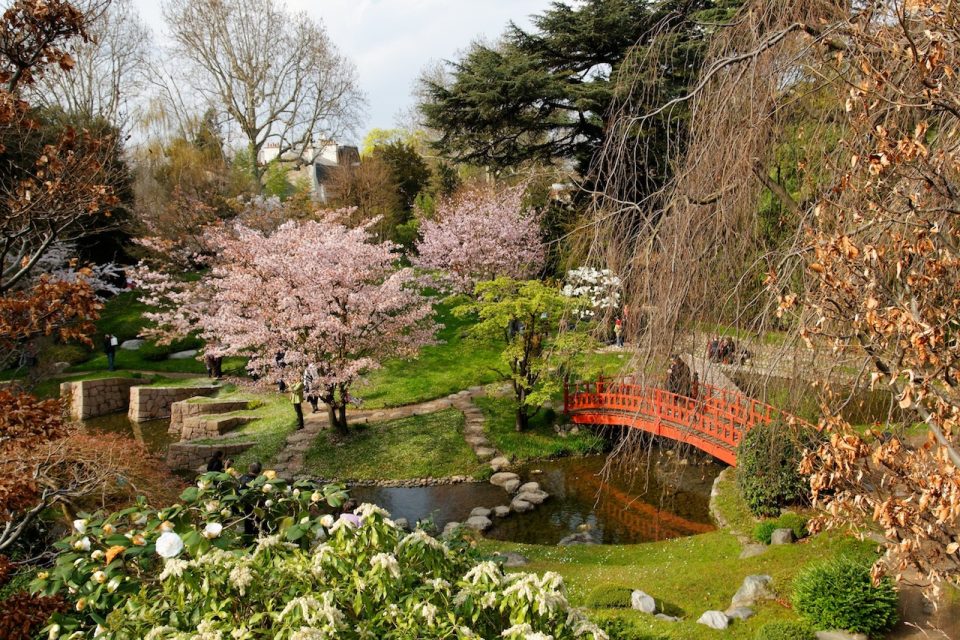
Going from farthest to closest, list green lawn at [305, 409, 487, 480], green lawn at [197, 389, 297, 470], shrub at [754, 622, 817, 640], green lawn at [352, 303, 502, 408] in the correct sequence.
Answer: green lawn at [352, 303, 502, 408] < green lawn at [197, 389, 297, 470] < green lawn at [305, 409, 487, 480] < shrub at [754, 622, 817, 640]

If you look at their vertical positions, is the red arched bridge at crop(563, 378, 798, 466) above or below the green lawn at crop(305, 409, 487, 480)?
above

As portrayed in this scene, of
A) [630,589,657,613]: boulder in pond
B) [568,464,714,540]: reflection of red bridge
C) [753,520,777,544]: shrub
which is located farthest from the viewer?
[568,464,714,540]: reflection of red bridge

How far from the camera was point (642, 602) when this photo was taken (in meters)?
6.62

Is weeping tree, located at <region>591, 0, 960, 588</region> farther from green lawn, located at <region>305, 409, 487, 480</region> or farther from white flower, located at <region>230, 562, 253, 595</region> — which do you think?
green lawn, located at <region>305, 409, 487, 480</region>

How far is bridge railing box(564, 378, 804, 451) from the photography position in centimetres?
628

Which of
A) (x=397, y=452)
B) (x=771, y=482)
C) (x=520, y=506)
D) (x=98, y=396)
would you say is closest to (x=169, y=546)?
(x=771, y=482)

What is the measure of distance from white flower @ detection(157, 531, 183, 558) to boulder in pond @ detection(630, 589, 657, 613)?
4957mm

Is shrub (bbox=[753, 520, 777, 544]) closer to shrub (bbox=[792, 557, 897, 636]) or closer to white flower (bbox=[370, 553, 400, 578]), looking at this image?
shrub (bbox=[792, 557, 897, 636])

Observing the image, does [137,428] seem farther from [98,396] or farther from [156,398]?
[98,396]

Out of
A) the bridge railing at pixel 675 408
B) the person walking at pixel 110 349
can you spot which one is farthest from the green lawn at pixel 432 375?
the person walking at pixel 110 349

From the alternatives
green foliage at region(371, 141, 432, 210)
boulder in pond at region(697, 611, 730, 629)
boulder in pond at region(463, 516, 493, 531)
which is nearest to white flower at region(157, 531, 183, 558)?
boulder in pond at region(697, 611, 730, 629)

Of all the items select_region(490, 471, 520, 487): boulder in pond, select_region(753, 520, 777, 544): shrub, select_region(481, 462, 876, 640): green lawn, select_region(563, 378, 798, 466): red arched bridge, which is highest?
select_region(563, 378, 798, 466): red arched bridge

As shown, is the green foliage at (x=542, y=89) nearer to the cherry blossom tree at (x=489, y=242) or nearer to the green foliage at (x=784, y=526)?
the cherry blossom tree at (x=489, y=242)

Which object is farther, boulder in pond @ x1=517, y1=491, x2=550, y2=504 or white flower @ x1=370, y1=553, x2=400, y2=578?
boulder in pond @ x1=517, y1=491, x2=550, y2=504
